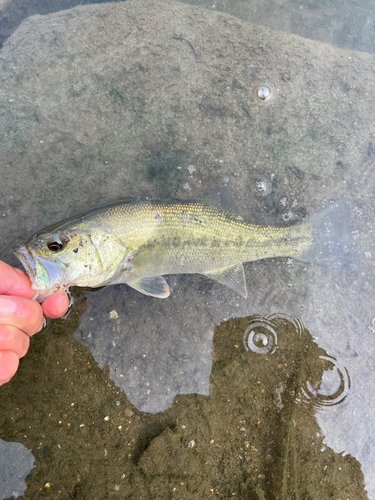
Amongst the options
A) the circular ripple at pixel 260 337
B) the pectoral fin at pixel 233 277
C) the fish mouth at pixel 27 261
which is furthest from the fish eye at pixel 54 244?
the circular ripple at pixel 260 337

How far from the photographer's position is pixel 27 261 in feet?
8.87

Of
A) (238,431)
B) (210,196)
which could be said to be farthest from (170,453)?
(210,196)

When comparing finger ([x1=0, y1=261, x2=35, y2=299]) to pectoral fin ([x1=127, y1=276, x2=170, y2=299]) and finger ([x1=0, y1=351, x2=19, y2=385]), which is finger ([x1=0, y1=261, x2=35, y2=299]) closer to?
finger ([x1=0, y1=351, x2=19, y2=385])

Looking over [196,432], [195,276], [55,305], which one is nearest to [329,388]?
[196,432]

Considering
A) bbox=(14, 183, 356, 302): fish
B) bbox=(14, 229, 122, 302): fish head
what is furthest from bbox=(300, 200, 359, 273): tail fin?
bbox=(14, 229, 122, 302): fish head

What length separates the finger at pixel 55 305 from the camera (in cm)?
286

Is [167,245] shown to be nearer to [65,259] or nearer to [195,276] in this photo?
[195,276]

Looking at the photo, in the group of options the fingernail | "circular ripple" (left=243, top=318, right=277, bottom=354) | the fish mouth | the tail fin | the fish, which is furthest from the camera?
the tail fin

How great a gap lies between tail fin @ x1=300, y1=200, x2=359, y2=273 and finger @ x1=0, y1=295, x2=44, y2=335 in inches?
99.1

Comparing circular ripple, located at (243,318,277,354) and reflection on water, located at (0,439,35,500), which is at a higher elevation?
circular ripple, located at (243,318,277,354)

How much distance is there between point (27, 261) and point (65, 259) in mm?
291

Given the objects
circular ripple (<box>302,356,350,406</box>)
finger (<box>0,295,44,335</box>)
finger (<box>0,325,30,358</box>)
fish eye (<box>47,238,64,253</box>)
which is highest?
fish eye (<box>47,238,64,253</box>)

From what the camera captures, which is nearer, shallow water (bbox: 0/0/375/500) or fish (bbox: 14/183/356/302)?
fish (bbox: 14/183/356/302)

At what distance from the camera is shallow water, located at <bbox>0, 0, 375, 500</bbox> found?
296 centimetres
